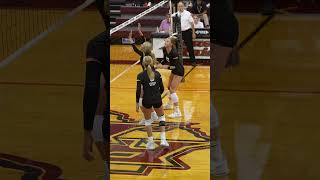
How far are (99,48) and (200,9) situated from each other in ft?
9.23

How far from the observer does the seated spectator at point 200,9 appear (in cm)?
331

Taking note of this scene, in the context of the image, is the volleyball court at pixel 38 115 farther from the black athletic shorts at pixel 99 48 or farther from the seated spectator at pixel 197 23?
the seated spectator at pixel 197 23

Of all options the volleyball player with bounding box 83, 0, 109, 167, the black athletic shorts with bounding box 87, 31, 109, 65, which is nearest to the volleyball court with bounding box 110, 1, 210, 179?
the volleyball player with bounding box 83, 0, 109, 167

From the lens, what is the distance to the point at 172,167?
1.81 meters

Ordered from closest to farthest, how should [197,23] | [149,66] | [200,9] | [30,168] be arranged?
[30,168] < [149,66] < [200,9] < [197,23]

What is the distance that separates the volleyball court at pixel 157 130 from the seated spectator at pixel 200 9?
294 mm

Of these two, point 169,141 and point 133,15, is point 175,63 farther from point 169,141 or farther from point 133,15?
point 133,15

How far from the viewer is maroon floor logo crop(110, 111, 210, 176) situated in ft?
6.01

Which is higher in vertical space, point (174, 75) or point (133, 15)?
point (133, 15)

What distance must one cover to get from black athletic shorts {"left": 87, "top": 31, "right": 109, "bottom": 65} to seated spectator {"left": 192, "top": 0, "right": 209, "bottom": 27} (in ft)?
7.57

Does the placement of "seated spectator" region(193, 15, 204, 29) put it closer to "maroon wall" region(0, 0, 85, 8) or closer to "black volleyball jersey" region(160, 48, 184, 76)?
"black volleyball jersey" region(160, 48, 184, 76)

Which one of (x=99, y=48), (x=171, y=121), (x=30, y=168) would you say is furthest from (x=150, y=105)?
(x=99, y=48)

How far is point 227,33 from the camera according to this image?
96cm

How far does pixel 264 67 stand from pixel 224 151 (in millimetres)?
2541
